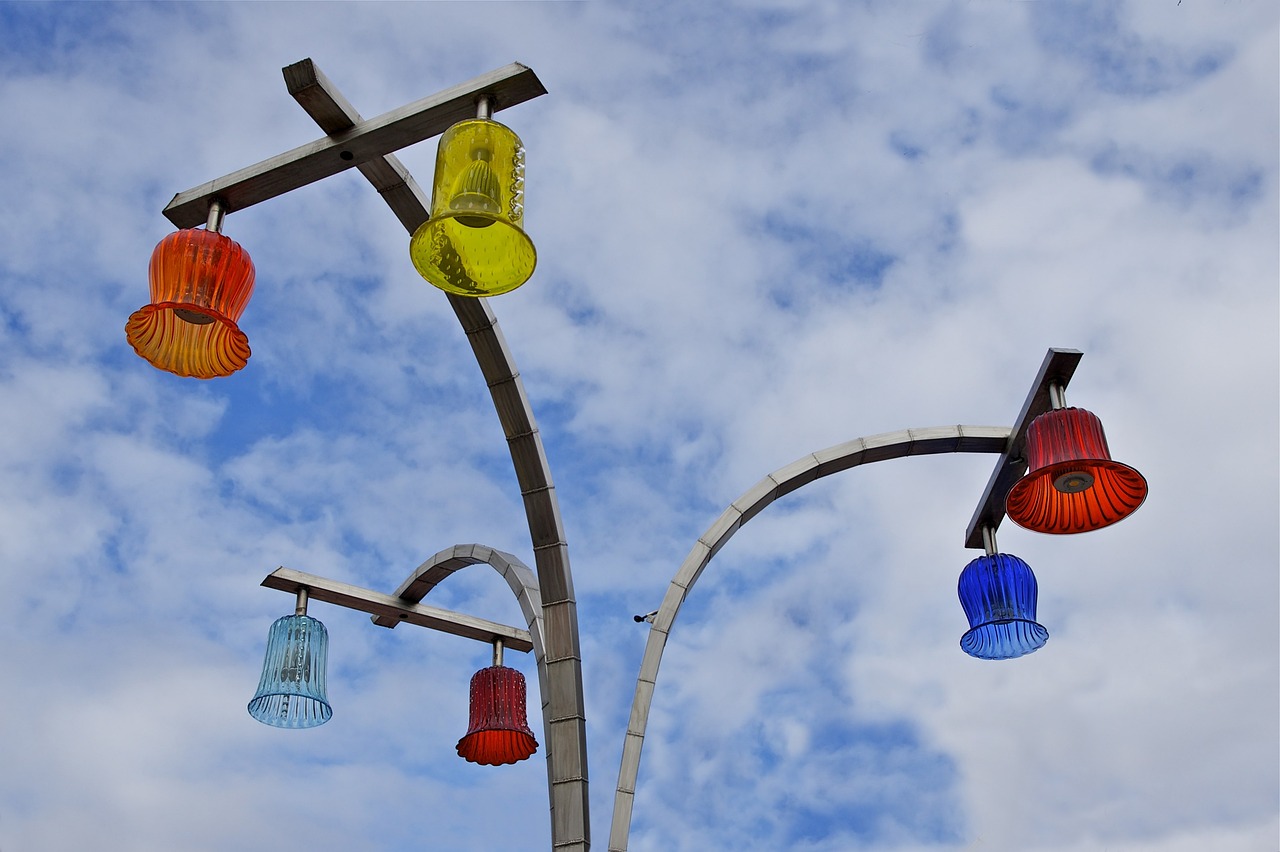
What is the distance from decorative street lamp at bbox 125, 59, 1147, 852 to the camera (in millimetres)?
5441

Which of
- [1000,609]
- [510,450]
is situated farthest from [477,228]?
[1000,609]

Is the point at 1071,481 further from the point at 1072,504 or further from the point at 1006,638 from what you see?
the point at 1006,638

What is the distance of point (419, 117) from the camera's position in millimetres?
6008

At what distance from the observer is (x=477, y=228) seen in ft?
17.8

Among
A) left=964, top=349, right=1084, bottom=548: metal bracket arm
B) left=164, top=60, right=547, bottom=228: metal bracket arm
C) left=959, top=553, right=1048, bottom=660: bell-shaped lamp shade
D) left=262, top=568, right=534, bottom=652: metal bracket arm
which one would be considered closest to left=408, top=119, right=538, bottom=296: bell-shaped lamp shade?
left=164, top=60, right=547, bottom=228: metal bracket arm

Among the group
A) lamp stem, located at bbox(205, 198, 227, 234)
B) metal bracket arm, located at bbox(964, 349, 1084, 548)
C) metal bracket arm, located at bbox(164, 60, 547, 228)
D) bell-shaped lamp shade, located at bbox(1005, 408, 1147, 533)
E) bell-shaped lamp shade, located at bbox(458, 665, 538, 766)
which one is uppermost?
metal bracket arm, located at bbox(164, 60, 547, 228)

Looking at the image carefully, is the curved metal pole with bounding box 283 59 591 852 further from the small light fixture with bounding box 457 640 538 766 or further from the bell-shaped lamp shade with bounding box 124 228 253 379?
the small light fixture with bounding box 457 640 538 766

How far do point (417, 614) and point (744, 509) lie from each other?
262 cm

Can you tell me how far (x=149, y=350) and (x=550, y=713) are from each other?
2831 mm

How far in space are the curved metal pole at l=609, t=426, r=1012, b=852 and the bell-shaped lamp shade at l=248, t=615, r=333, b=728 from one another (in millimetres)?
2168

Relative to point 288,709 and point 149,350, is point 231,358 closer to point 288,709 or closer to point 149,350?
point 149,350

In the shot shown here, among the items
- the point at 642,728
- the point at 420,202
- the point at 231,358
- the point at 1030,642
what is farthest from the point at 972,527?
the point at 231,358

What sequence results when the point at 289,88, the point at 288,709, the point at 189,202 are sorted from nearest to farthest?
the point at 289,88
the point at 189,202
the point at 288,709

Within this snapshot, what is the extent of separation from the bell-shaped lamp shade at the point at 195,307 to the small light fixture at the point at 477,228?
112cm
